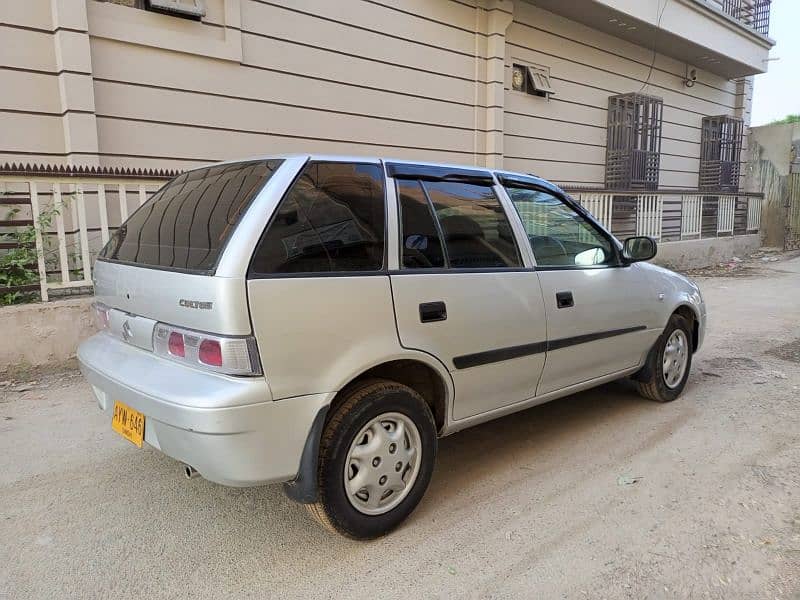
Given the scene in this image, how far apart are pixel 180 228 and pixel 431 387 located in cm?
138

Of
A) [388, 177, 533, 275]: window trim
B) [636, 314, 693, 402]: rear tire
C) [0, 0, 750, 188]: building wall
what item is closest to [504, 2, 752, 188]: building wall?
[0, 0, 750, 188]: building wall

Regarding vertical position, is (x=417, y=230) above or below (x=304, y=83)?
below

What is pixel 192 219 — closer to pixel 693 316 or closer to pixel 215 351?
Result: pixel 215 351

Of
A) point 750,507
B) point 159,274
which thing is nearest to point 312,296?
point 159,274

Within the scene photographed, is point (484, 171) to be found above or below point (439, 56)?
below

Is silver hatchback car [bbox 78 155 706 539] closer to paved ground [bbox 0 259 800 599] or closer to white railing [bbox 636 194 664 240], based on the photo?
paved ground [bbox 0 259 800 599]

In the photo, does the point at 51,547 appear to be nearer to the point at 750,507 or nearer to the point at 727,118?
the point at 750,507

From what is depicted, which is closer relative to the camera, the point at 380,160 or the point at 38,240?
the point at 380,160

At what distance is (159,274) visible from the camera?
236cm

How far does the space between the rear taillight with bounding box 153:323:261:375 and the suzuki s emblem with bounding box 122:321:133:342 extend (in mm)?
381

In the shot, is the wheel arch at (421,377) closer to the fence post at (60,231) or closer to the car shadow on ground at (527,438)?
the car shadow on ground at (527,438)

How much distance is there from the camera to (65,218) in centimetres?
546

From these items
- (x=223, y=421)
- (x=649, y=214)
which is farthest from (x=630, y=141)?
(x=223, y=421)

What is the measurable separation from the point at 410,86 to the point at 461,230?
5954 millimetres
